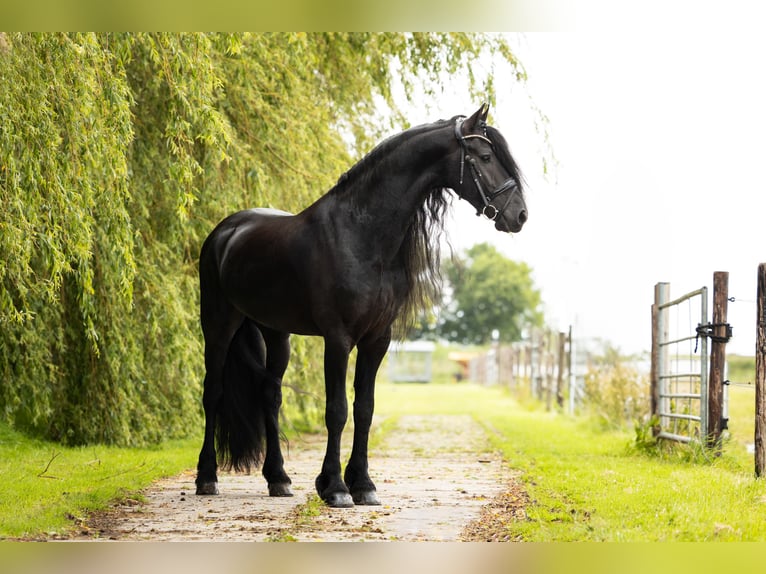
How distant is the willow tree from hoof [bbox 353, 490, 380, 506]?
1.94 m

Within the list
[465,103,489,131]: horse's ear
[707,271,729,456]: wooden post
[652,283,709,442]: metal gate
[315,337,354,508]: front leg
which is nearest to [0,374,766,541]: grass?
[707,271,729,456]: wooden post

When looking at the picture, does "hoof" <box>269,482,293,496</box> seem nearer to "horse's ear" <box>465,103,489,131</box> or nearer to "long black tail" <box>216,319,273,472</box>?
"long black tail" <box>216,319,273,472</box>

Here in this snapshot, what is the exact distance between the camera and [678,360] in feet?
30.2

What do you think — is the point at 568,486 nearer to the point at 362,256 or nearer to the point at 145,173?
the point at 362,256

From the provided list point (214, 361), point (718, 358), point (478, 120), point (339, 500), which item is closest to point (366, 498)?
point (339, 500)

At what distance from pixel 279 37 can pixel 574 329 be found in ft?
29.6

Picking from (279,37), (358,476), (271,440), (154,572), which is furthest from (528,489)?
(279,37)

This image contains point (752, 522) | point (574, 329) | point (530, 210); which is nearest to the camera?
point (752, 522)

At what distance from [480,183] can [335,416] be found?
5.18 ft

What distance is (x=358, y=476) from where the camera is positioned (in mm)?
5828

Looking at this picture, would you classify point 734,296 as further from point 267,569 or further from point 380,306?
point 267,569

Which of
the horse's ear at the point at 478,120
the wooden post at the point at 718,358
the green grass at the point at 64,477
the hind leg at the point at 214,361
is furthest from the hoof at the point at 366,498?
the wooden post at the point at 718,358

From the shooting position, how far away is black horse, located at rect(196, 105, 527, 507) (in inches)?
221

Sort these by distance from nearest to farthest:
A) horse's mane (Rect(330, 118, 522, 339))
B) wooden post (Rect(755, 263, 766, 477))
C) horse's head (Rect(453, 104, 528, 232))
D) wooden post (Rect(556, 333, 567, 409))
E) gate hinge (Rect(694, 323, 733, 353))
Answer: horse's head (Rect(453, 104, 528, 232)) → horse's mane (Rect(330, 118, 522, 339)) → wooden post (Rect(755, 263, 766, 477)) → gate hinge (Rect(694, 323, 733, 353)) → wooden post (Rect(556, 333, 567, 409))
